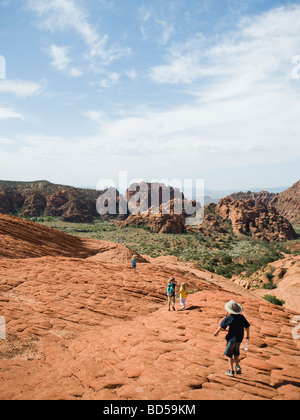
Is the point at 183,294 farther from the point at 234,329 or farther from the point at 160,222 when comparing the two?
the point at 160,222

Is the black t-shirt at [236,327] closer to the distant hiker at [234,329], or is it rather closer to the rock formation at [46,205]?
the distant hiker at [234,329]

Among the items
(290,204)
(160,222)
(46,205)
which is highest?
(290,204)

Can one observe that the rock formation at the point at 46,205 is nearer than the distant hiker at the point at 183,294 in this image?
No

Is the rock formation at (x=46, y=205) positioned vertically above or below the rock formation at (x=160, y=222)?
above

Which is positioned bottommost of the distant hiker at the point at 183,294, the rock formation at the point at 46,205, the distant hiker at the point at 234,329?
the distant hiker at the point at 183,294

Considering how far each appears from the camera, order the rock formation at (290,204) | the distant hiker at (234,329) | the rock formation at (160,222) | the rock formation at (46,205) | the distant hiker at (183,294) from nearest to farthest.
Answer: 1. the distant hiker at (234,329)
2. the distant hiker at (183,294)
3. the rock formation at (160,222)
4. the rock formation at (46,205)
5. the rock formation at (290,204)

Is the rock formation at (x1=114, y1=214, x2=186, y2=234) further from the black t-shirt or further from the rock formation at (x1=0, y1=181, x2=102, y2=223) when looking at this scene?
the black t-shirt

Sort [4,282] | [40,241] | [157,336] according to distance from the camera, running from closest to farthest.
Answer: [157,336] → [4,282] → [40,241]

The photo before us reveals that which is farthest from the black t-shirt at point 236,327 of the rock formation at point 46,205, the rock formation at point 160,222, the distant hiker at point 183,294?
the rock formation at point 46,205

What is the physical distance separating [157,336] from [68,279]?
7.67 m

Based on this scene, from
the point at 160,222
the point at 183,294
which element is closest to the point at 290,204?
the point at 160,222

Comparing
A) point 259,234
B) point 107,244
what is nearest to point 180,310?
point 107,244

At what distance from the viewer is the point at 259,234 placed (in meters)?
72.9
